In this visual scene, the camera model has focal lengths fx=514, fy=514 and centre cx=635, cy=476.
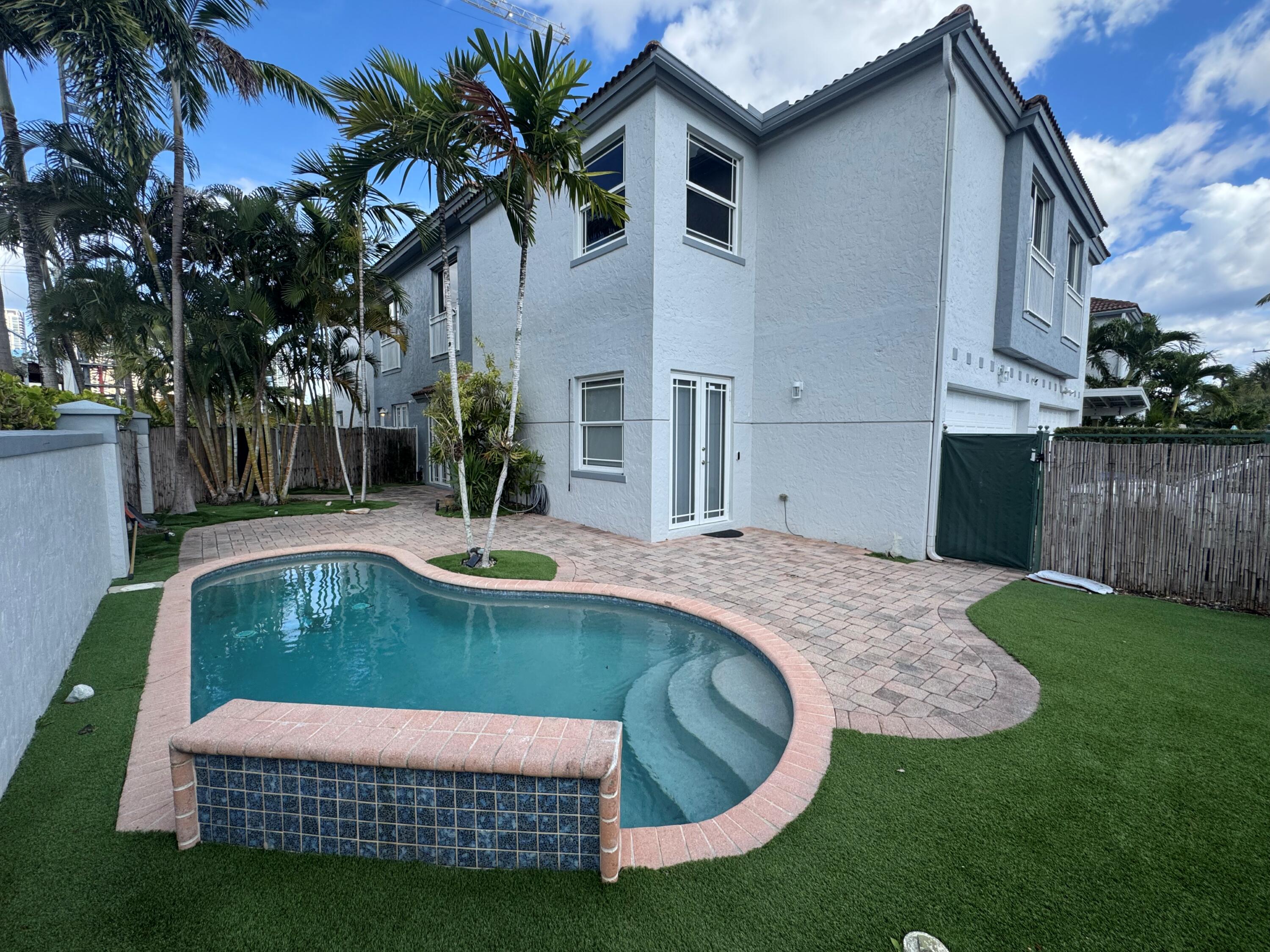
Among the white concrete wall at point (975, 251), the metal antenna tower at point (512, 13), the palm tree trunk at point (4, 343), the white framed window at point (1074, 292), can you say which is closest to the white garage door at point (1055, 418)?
the white framed window at point (1074, 292)

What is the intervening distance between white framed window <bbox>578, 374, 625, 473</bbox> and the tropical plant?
1431 mm

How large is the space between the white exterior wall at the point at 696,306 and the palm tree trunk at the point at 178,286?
29.8 ft

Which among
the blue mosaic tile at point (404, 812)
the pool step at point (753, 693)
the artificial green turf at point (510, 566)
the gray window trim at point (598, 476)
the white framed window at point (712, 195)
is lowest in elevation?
the pool step at point (753, 693)

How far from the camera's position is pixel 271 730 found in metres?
2.13

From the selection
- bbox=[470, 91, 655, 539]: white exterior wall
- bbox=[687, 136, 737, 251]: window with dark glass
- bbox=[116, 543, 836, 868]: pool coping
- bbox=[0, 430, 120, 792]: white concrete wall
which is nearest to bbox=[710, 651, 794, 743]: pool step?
bbox=[116, 543, 836, 868]: pool coping

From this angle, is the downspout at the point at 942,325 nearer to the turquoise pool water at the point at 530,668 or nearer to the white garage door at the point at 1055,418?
the turquoise pool water at the point at 530,668

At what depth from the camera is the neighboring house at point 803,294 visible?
24.1 feet

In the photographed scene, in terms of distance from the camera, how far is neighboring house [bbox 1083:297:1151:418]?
1567 cm

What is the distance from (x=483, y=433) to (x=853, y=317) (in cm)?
734

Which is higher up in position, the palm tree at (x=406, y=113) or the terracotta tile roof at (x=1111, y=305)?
the terracotta tile roof at (x=1111, y=305)

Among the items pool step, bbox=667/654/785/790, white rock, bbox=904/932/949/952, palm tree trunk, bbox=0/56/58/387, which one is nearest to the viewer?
white rock, bbox=904/932/949/952

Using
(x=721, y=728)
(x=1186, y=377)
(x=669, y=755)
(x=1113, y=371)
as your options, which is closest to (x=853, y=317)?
(x=721, y=728)

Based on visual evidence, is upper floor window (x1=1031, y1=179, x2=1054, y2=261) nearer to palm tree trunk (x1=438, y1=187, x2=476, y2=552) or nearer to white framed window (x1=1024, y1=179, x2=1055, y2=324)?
white framed window (x1=1024, y1=179, x2=1055, y2=324)

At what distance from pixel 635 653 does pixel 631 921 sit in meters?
2.94
